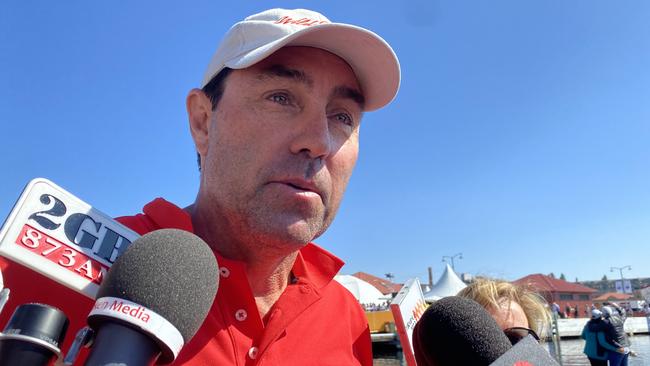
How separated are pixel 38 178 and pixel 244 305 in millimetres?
794

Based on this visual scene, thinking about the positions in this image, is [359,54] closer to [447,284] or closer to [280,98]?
[280,98]

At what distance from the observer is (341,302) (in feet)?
7.68

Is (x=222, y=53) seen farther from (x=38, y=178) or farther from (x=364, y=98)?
(x=38, y=178)

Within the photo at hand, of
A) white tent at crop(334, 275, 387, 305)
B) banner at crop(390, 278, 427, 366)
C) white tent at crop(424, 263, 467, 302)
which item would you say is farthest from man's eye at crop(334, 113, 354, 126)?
white tent at crop(334, 275, 387, 305)

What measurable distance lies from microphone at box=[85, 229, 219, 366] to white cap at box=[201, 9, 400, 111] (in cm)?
88

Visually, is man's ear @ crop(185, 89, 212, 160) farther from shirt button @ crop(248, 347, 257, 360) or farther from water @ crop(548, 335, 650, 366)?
water @ crop(548, 335, 650, 366)

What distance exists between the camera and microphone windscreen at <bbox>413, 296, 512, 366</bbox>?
140 centimetres

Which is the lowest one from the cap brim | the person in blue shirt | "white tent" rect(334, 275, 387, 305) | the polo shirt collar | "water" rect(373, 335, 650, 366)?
"water" rect(373, 335, 650, 366)

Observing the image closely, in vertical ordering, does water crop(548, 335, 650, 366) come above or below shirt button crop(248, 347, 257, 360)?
below

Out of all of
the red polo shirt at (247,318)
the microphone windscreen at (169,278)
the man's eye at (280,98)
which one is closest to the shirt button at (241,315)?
the red polo shirt at (247,318)

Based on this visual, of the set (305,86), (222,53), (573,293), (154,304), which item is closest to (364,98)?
(305,86)

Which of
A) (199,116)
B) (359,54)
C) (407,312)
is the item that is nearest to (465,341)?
(359,54)

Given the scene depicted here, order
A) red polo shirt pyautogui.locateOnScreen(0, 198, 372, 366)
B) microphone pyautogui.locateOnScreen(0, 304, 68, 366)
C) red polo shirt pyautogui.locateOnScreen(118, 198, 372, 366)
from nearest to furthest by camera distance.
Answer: microphone pyautogui.locateOnScreen(0, 304, 68, 366)
red polo shirt pyautogui.locateOnScreen(0, 198, 372, 366)
red polo shirt pyautogui.locateOnScreen(118, 198, 372, 366)

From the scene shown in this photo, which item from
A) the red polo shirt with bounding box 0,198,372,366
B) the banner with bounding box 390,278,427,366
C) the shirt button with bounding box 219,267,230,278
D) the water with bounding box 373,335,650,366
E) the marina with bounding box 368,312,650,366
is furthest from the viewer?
the marina with bounding box 368,312,650,366
